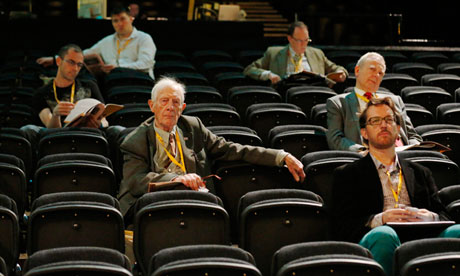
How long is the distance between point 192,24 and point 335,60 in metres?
1.77

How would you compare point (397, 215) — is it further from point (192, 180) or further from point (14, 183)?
point (14, 183)

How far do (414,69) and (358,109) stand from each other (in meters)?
2.93

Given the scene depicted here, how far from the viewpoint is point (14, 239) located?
12.6 feet

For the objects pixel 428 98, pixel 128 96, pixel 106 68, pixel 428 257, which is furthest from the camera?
pixel 106 68

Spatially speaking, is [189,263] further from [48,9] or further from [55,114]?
[48,9]

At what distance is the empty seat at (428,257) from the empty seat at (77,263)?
3.61 feet

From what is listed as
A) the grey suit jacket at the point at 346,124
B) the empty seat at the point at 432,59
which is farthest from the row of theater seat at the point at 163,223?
the empty seat at the point at 432,59

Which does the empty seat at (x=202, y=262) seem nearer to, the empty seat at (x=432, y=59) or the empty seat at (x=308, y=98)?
the empty seat at (x=308, y=98)

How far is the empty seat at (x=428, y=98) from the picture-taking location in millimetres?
6680

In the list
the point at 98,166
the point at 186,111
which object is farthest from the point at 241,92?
the point at 98,166

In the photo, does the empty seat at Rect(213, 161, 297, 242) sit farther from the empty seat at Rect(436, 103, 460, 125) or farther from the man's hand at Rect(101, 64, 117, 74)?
the man's hand at Rect(101, 64, 117, 74)

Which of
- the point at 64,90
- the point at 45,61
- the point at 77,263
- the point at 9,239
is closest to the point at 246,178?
the point at 9,239

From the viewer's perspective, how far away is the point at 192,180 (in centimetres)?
427

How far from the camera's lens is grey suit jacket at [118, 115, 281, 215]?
14.5 ft
